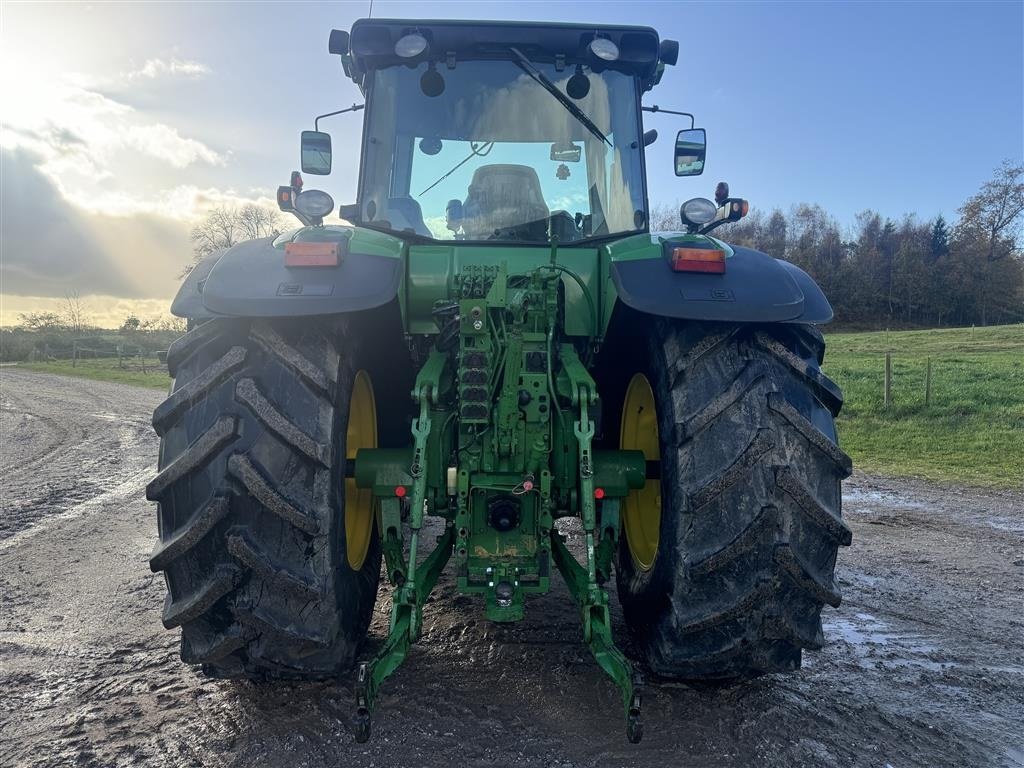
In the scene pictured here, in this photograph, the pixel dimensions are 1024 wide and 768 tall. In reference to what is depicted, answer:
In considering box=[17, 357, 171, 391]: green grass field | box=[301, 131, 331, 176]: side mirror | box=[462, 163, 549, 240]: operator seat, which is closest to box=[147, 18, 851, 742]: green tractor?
box=[462, 163, 549, 240]: operator seat

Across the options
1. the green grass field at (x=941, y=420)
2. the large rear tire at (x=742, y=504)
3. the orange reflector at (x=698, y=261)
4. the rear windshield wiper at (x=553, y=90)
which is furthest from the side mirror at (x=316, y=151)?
the green grass field at (x=941, y=420)

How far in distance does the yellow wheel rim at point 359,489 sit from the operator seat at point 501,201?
89cm

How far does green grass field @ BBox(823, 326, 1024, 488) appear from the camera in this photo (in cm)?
885

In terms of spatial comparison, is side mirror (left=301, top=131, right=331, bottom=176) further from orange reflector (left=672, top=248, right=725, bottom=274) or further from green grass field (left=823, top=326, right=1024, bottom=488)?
green grass field (left=823, top=326, right=1024, bottom=488)

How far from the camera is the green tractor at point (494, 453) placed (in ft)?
7.46

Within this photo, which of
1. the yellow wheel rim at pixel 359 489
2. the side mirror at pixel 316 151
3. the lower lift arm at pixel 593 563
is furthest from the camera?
the side mirror at pixel 316 151

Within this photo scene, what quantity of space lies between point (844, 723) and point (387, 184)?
116 inches

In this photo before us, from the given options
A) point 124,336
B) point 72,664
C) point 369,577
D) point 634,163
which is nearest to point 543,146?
point 634,163

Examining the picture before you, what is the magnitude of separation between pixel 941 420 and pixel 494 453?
11723 mm

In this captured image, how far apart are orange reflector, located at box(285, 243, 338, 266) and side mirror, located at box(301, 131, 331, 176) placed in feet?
5.39

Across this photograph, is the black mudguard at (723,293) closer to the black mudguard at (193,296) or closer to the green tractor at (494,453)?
the green tractor at (494,453)

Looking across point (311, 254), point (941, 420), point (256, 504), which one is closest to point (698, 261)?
point (311, 254)

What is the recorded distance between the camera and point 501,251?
299cm

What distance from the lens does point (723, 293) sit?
2.45 metres
